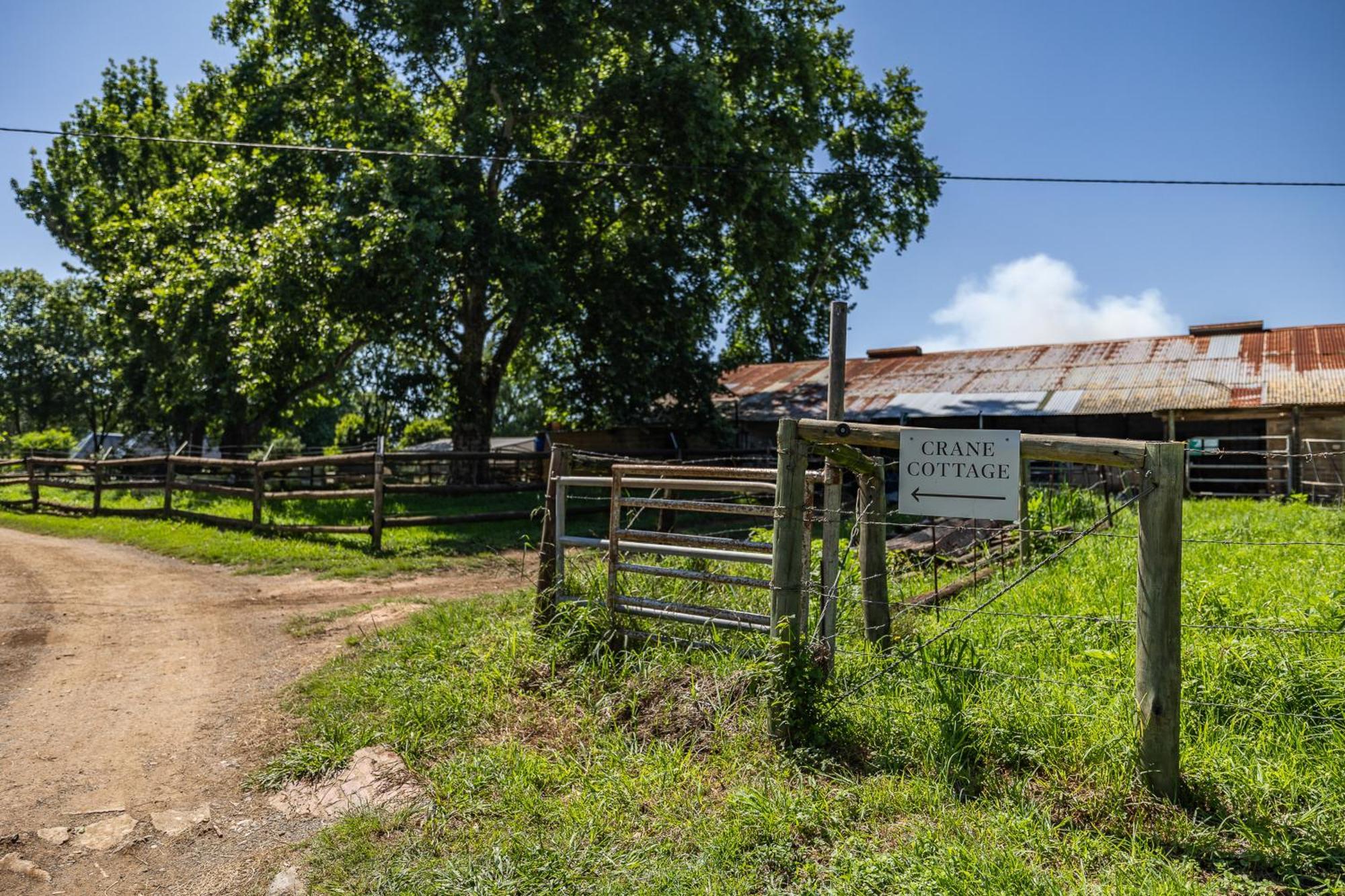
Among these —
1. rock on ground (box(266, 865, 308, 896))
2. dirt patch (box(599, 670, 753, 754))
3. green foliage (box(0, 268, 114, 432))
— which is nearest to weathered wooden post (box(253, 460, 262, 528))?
dirt patch (box(599, 670, 753, 754))

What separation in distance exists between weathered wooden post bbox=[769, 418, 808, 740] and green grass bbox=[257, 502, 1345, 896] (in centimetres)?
31

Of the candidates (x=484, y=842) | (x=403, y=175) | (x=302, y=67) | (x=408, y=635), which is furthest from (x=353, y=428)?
(x=484, y=842)

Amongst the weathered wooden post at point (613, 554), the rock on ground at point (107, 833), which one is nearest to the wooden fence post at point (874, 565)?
the weathered wooden post at point (613, 554)

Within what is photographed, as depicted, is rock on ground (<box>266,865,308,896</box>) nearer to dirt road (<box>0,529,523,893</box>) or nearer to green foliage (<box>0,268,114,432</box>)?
dirt road (<box>0,529,523,893</box>)

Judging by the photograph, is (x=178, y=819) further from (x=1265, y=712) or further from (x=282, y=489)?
(x=282, y=489)

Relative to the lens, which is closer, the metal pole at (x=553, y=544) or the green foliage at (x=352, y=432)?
the metal pole at (x=553, y=544)

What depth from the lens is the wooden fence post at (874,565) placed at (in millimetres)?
5801

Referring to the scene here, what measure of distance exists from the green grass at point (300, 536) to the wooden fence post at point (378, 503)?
187mm

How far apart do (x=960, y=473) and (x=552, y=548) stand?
3.34m

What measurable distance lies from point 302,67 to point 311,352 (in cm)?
770

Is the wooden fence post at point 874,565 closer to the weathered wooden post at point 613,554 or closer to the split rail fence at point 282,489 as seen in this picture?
the weathered wooden post at point 613,554

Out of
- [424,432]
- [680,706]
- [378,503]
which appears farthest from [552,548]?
[424,432]

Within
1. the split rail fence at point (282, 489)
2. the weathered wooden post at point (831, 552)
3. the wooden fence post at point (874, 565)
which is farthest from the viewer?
the split rail fence at point (282, 489)

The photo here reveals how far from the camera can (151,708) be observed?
6070 millimetres
